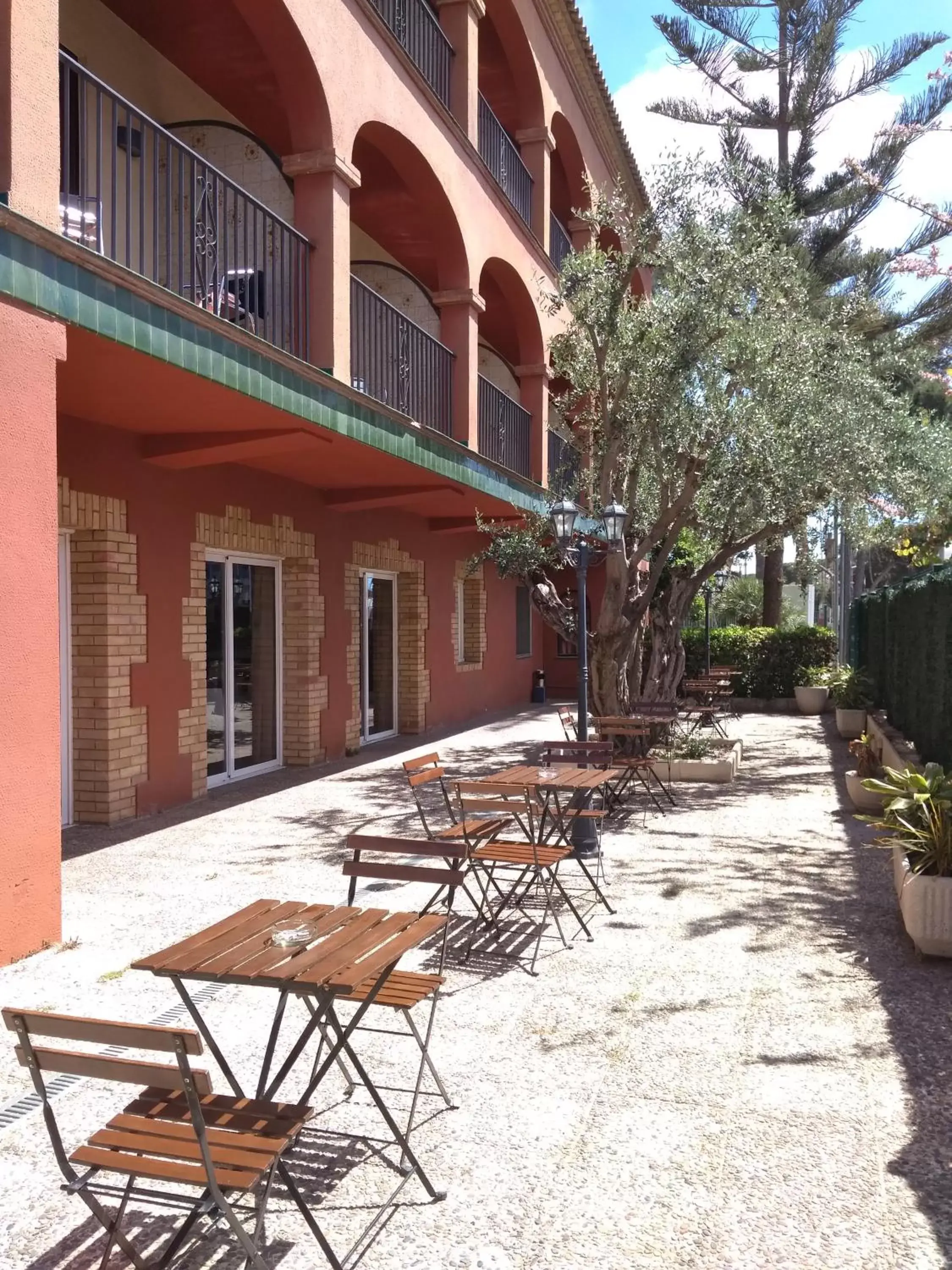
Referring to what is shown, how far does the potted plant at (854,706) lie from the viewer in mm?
13875

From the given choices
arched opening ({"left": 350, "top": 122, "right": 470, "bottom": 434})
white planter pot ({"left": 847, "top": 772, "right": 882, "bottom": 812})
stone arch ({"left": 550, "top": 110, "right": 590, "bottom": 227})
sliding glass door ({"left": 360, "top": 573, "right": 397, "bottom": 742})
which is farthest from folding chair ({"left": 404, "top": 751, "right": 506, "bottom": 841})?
stone arch ({"left": 550, "top": 110, "right": 590, "bottom": 227})

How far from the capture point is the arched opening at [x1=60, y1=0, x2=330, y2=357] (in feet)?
23.0

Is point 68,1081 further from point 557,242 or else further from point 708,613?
point 708,613

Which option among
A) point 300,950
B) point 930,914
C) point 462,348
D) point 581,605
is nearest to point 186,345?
point 581,605

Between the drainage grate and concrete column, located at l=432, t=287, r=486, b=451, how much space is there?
8.01 m

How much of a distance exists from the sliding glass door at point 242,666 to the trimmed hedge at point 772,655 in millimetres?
11032

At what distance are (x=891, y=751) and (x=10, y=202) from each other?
7.82 meters

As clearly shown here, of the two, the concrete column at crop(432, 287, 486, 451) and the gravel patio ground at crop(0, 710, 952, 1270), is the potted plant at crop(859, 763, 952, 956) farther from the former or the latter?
the concrete column at crop(432, 287, 486, 451)

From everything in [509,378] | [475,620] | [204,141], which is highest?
[204,141]

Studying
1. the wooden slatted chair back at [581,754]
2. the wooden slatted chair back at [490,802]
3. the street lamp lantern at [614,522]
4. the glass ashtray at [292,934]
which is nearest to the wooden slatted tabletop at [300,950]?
the glass ashtray at [292,934]

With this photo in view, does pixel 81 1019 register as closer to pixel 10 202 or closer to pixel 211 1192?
pixel 211 1192

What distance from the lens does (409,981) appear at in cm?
331

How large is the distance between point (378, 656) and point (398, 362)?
430cm

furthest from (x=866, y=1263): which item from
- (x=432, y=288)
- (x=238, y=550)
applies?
(x=432, y=288)
